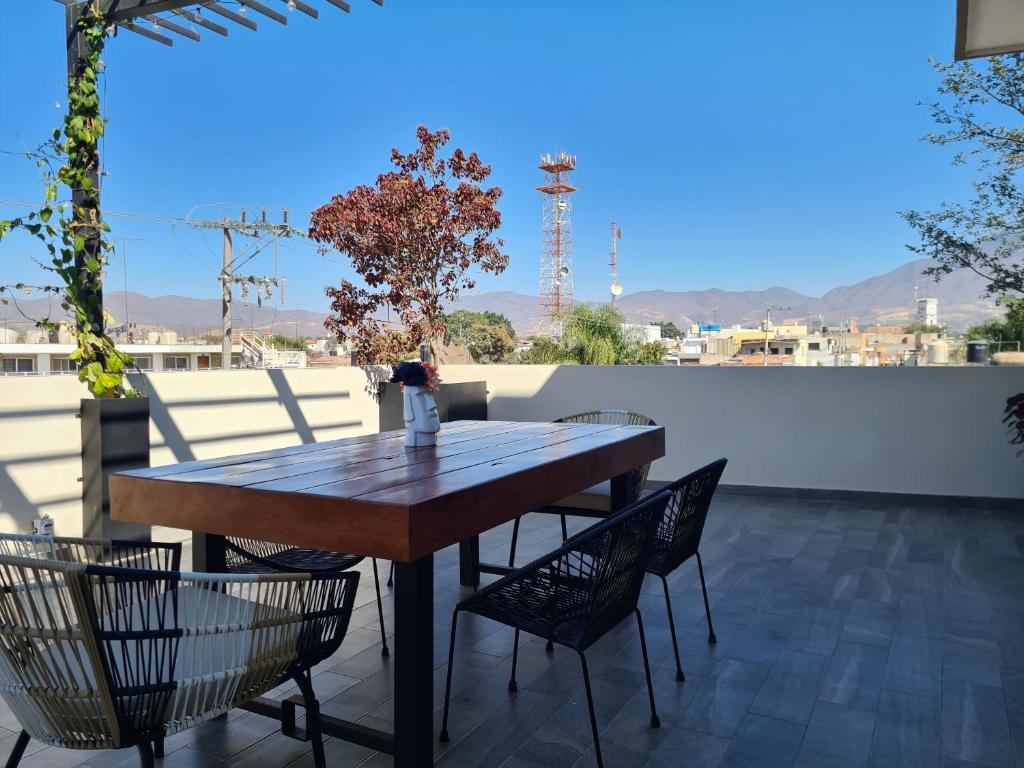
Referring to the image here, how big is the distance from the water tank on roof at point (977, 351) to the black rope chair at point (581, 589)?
4691 mm

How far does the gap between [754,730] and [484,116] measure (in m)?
22.1

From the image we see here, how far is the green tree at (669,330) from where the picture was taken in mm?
8031

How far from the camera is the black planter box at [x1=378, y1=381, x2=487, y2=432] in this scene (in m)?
6.20

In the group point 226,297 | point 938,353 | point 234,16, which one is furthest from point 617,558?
point 226,297

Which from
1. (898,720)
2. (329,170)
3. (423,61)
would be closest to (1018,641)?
(898,720)

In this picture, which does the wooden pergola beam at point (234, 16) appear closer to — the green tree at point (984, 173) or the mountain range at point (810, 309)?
the mountain range at point (810, 309)

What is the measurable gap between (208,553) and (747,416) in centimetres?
466

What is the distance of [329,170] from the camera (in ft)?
84.9

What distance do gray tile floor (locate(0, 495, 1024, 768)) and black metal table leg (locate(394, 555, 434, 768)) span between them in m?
0.29

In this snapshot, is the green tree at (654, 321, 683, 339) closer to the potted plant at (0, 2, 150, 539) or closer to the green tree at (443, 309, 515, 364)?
the green tree at (443, 309, 515, 364)

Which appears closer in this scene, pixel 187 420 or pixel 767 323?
pixel 187 420

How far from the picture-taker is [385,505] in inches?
67.2

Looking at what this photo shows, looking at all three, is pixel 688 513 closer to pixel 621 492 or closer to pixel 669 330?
pixel 621 492

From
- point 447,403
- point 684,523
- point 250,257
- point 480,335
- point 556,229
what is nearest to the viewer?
point 684,523
